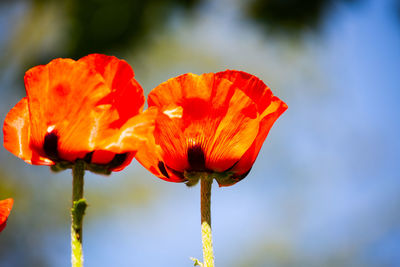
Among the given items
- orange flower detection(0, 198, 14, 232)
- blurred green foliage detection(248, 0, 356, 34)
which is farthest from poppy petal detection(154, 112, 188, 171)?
blurred green foliage detection(248, 0, 356, 34)

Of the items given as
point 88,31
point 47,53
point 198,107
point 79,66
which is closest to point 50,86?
point 79,66

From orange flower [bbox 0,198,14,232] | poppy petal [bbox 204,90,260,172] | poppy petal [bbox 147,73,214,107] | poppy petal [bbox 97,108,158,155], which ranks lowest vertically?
orange flower [bbox 0,198,14,232]

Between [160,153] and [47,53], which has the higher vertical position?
[47,53]

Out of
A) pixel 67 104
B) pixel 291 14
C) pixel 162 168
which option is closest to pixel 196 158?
pixel 162 168

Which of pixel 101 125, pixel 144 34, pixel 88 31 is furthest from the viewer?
pixel 144 34

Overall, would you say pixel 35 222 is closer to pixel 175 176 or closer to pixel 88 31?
pixel 88 31

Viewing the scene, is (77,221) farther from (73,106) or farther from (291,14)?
(291,14)

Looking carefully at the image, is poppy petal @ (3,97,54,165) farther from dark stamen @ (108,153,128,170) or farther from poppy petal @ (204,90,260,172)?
poppy petal @ (204,90,260,172)
